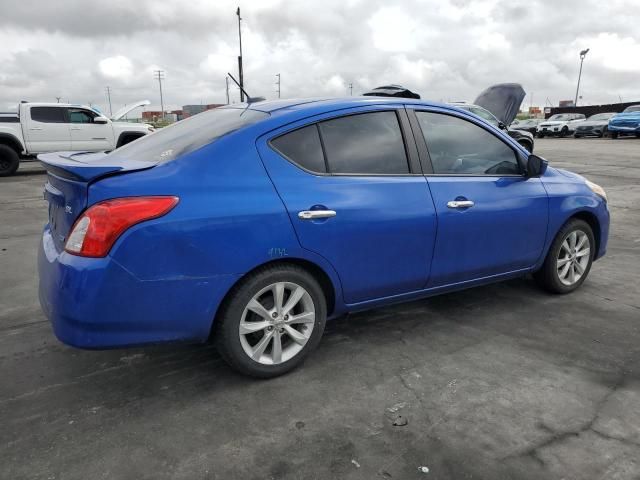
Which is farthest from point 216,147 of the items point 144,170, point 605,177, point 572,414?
point 605,177

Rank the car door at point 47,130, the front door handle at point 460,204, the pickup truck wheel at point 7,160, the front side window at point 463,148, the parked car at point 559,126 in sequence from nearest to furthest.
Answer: the front door handle at point 460,204, the front side window at point 463,148, the pickup truck wheel at point 7,160, the car door at point 47,130, the parked car at point 559,126

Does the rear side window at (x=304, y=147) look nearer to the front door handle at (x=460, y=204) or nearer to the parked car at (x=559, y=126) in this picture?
the front door handle at (x=460, y=204)

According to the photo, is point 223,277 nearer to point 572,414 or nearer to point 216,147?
point 216,147

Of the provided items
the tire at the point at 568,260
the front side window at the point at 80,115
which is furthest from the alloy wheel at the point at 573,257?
the front side window at the point at 80,115

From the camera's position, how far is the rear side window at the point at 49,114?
14.0 m

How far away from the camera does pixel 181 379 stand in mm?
2930

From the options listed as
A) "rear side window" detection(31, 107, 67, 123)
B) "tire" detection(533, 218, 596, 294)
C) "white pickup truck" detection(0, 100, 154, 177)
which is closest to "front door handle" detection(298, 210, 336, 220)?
"tire" detection(533, 218, 596, 294)

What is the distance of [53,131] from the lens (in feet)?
46.8

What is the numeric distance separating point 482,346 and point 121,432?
7.26 ft

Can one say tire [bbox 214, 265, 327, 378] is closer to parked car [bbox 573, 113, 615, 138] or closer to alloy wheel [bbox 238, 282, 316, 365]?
alloy wheel [bbox 238, 282, 316, 365]

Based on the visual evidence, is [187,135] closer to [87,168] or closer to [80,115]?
[87,168]

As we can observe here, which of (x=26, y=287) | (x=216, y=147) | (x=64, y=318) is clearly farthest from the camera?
(x=26, y=287)

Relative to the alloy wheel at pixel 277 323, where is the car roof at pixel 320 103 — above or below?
above

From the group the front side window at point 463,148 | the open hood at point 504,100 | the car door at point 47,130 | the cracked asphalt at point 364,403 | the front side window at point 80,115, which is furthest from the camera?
the front side window at point 80,115
